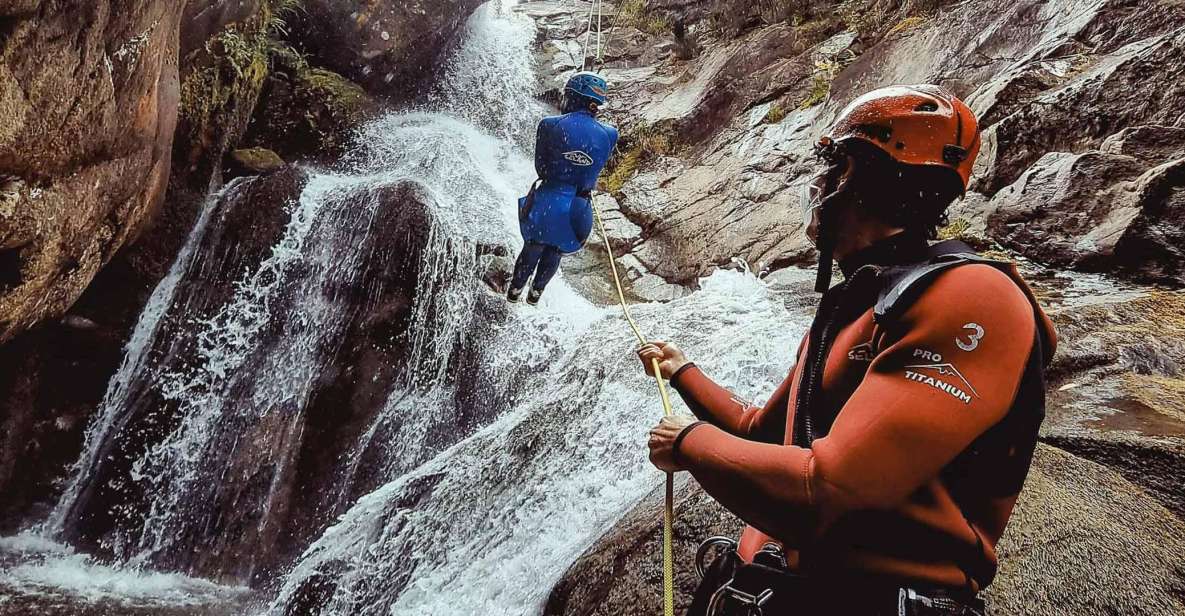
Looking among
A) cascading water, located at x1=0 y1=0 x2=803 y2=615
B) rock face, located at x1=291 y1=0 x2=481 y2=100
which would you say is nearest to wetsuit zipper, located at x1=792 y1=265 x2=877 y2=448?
cascading water, located at x1=0 y1=0 x2=803 y2=615

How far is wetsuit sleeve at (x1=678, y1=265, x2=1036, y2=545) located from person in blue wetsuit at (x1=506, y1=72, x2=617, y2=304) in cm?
408

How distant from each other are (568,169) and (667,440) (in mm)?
4014

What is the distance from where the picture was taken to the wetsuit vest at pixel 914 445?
106 cm

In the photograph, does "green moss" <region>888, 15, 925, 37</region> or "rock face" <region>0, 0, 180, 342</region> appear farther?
"green moss" <region>888, 15, 925, 37</region>

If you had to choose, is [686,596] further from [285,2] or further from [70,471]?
[285,2]

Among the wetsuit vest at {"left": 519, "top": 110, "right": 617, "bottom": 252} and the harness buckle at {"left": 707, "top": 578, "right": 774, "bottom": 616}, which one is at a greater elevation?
the wetsuit vest at {"left": 519, "top": 110, "right": 617, "bottom": 252}

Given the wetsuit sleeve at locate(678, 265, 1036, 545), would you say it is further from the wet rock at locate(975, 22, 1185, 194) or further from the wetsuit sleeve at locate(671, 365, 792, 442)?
the wet rock at locate(975, 22, 1185, 194)

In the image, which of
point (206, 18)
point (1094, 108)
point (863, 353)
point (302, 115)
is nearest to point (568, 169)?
point (863, 353)

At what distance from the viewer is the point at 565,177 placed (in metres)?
5.16

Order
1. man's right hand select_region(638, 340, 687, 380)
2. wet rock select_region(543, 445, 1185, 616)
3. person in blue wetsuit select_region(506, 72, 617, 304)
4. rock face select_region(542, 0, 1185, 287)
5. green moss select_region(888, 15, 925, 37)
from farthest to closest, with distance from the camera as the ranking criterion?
green moss select_region(888, 15, 925, 37) → rock face select_region(542, 0, 1185, 287) → person in blue wetsuit select_region(506, 72, 617, 304) → man's right hand select_region(638, 340, 687, 380) → wet rock select_region(543, 445, 1185, 616)

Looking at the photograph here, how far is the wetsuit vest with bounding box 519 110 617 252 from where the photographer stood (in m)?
4.96

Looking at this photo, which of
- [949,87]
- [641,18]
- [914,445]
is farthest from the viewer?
[641,18]

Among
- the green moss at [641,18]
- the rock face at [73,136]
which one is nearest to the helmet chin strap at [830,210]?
the rock face at [73,136]

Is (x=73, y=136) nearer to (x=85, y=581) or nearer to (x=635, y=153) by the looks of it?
(x=85, y=581)
